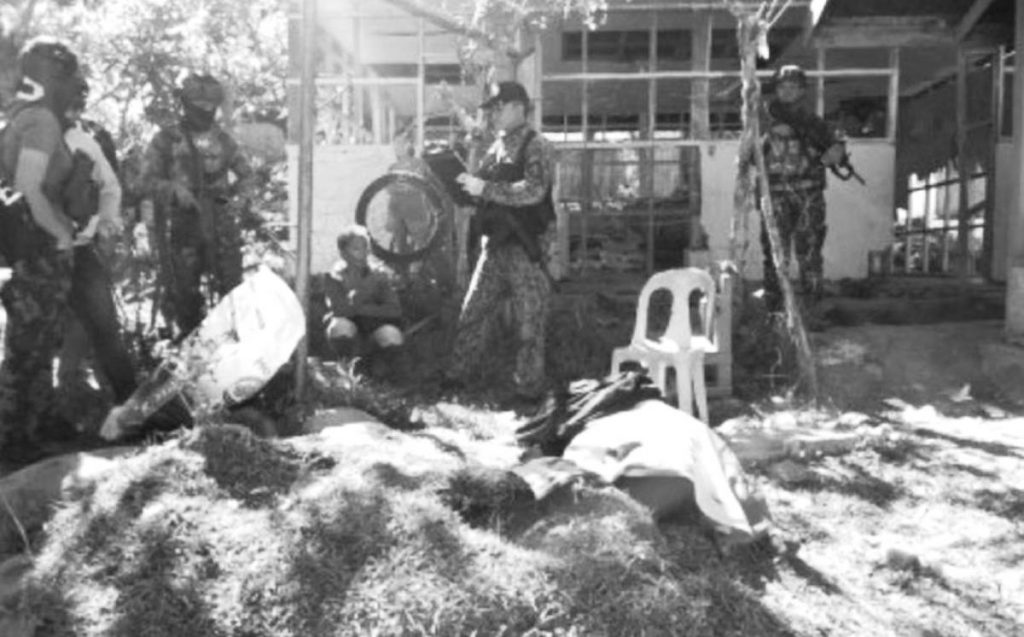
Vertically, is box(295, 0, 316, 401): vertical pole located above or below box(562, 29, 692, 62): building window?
below

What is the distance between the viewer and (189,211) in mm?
5848

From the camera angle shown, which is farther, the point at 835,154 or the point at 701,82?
the point at 701,82

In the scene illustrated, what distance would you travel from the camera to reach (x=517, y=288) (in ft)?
20.3

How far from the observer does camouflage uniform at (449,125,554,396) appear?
6.06 m

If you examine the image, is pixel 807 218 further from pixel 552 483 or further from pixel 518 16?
pixel 552 483

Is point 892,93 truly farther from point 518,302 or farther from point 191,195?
point 191,195

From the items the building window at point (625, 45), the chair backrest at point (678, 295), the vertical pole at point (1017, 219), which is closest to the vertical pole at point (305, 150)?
the chair backrest at point (678, 295)

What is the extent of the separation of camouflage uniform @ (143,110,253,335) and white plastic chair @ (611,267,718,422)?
235cm

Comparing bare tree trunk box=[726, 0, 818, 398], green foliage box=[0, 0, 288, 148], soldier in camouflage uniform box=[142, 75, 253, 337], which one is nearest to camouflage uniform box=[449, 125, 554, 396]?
bare tree trunk box=[726, 0, 818, 398]

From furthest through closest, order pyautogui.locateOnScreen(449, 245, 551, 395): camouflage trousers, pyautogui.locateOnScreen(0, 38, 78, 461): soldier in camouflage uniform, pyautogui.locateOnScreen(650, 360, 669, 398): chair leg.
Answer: pyautogui.locateOnScreen(449, 245, 551, 395): camouflage trousers
pyautogui.locateOnScreen(650, 360, 669, 398): chair leg
pyautogui.locateOnScreen(0, 38, 78, 461): soldier in camouflage uniform

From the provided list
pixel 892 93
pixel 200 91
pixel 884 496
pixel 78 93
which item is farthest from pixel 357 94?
pixel 884 496

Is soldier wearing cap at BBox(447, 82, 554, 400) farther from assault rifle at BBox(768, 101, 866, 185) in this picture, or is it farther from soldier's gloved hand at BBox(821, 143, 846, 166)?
soldier's gloved hand at BBox(821, 143, 846, 166)

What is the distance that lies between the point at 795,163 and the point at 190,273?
13.1ft

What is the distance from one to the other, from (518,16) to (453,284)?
1.89 meters
